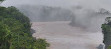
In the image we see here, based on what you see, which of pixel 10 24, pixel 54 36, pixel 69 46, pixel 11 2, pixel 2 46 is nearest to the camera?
pixel 2 46

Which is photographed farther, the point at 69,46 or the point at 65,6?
the point at 65,6

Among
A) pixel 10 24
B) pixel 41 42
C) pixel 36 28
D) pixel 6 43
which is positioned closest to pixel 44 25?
pixel 36 28

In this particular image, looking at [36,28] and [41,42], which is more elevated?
[41,42]

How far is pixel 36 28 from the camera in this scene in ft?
360

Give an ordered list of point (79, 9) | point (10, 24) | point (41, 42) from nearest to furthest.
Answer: point (41, 42)
point (10, 24)
point (79, 9)

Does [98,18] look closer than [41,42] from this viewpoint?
No

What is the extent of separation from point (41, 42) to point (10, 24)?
15.6m

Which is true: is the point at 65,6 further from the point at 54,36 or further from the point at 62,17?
the point at 54,36

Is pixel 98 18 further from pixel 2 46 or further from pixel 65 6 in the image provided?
pixel 2 46

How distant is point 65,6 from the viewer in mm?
124812

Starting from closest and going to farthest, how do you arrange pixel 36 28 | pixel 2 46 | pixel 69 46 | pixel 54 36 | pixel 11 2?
pixel 2 46
pixel 69 46
pixel 54 36
pixel 36 28
pixel 11 2

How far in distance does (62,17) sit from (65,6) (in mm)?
5659

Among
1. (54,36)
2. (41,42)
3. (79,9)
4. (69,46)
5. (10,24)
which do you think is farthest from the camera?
(79,9)

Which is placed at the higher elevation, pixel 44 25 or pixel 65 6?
pixel 65 6
